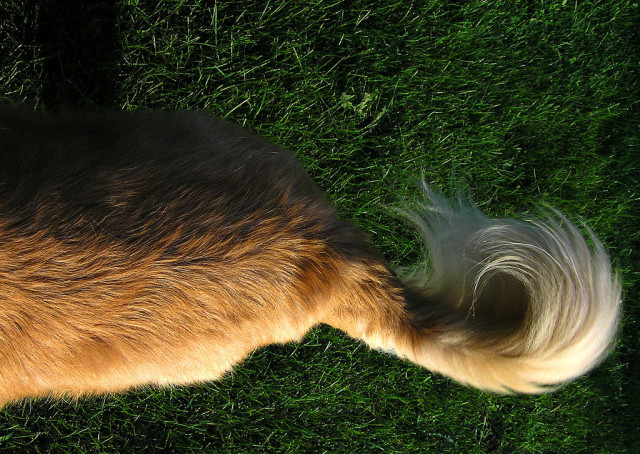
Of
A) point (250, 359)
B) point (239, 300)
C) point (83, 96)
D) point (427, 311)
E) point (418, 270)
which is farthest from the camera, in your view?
point (250, 359)

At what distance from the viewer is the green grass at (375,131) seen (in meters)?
2.19

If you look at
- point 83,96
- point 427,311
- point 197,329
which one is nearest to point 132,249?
point 197,329

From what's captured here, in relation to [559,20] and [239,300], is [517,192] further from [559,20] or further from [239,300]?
[239,300]

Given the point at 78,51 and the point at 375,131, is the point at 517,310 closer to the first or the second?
the point at 375,131

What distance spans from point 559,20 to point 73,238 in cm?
252

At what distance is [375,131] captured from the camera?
246cm

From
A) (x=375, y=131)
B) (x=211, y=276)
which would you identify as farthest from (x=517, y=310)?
(x=375, y=131)

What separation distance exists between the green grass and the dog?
697 millimetres

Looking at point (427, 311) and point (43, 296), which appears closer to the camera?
point (43, 296)

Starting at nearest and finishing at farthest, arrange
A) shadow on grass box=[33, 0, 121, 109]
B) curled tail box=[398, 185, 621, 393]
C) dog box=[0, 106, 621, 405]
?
dog box=[0, 106, 621, 405]
curled tail box=[398, 185, 621, 393]
shadow on grass box=[33, 0, 121, 109]

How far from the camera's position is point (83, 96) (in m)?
2.15

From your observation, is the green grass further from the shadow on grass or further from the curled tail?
the curled tail

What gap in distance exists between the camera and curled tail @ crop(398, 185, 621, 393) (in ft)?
4.82

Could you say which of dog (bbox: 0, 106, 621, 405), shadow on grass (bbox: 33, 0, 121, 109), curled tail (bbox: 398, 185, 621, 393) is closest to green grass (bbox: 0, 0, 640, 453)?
shadow on grass (bbox: 33, 0, 121, 109)
